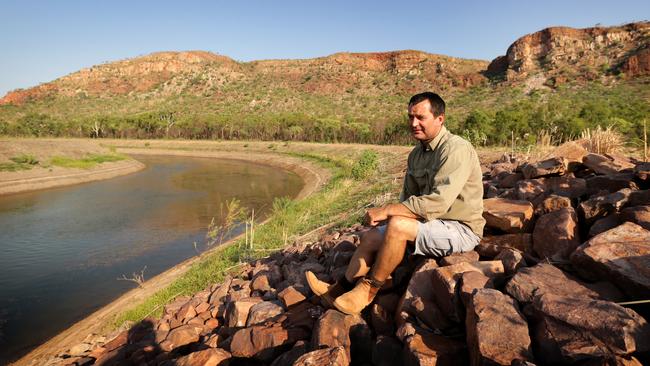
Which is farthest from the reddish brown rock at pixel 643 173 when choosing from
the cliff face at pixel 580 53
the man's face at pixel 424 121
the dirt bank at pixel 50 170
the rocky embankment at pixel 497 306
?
the cliff face at pixel 580 53

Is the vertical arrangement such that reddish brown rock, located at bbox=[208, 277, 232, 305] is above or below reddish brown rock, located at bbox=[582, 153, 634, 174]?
below

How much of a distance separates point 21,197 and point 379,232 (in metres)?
21.6

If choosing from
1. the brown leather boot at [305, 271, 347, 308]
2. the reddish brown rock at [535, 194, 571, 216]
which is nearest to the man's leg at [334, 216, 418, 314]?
the brown leather boot at [305, 271, 347, 308]

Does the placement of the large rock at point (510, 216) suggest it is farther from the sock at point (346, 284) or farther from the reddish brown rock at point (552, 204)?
the sock at point (346, 284)

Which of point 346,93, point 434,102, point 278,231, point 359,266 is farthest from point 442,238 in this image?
point 346,93

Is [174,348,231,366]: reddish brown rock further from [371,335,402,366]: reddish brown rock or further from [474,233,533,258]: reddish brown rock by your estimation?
[474,233,533,258]: reddish brown rock

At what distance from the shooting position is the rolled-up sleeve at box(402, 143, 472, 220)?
308cm

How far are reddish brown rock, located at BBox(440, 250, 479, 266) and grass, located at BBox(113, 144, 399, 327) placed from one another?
4296 millimetres

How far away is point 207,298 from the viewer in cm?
516

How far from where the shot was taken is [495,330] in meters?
2.13

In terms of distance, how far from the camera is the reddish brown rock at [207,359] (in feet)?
9.41

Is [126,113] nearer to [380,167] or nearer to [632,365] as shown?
[380,167]

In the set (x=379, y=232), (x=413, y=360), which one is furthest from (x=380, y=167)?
(x=413, y=360)

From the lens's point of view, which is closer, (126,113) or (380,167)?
(380,167)
